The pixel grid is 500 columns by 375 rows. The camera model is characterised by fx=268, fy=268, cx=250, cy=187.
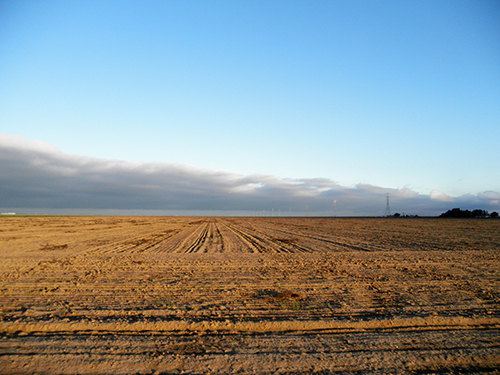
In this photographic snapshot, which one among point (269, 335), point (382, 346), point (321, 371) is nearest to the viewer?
point (321, 371)

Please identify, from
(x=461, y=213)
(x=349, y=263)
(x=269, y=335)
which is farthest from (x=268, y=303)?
(x=461, y=213)

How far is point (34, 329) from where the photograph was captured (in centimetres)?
421

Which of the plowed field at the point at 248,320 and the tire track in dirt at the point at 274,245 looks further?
the tire track in dirt at the point at 274,245

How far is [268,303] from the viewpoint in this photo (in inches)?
209

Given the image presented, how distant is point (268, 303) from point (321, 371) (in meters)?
2.19

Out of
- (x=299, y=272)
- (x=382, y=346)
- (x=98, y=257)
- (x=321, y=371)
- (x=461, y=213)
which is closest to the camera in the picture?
(x=321, y=371)

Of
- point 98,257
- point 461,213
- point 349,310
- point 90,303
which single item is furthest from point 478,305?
point 461,213

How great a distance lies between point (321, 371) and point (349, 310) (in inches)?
82.3

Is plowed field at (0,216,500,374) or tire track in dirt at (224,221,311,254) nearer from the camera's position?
plowed field at (0,216,500,374)

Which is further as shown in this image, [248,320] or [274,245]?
[274,245]

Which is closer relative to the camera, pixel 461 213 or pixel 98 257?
pixel 98 257

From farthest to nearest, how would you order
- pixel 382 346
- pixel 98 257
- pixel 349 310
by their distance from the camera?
pixel 98 257 < pixel 349 310 < pixel 382 346

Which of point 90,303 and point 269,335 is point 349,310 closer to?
point 269,335

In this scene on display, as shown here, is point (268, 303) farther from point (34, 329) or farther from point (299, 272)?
point (34, 329)
